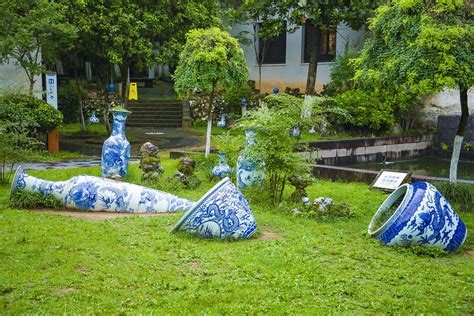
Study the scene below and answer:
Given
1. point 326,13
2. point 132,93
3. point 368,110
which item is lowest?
point 368,110

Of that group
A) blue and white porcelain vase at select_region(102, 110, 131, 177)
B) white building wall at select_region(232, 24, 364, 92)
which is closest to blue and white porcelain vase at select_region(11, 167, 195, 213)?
blue and white porcelain vase at select_region(102, 110, 131, 177)

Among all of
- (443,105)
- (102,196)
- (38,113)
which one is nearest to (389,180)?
(102,196)

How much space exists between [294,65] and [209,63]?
14.5 m

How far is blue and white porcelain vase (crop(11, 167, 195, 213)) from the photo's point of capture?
26.0ft

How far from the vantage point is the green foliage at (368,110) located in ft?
57.1

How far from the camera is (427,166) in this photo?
15367 millimetres

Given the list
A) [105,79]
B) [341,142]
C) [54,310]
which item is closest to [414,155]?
[341,142]

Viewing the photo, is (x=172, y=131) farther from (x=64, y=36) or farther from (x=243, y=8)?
(x=64, y=36)

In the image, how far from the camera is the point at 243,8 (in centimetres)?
2112

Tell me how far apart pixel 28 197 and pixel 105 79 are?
388 inches

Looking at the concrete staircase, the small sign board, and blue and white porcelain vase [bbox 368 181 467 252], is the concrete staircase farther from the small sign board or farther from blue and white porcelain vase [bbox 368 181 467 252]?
blue and white porcelain vase [bbox 368 181 467 252]

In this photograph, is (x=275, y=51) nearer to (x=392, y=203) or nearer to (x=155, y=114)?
(x=155, y=114)

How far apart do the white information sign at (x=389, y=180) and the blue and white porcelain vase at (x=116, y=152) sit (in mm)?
4648

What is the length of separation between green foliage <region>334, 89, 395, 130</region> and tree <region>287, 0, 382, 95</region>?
1844 millimetres
